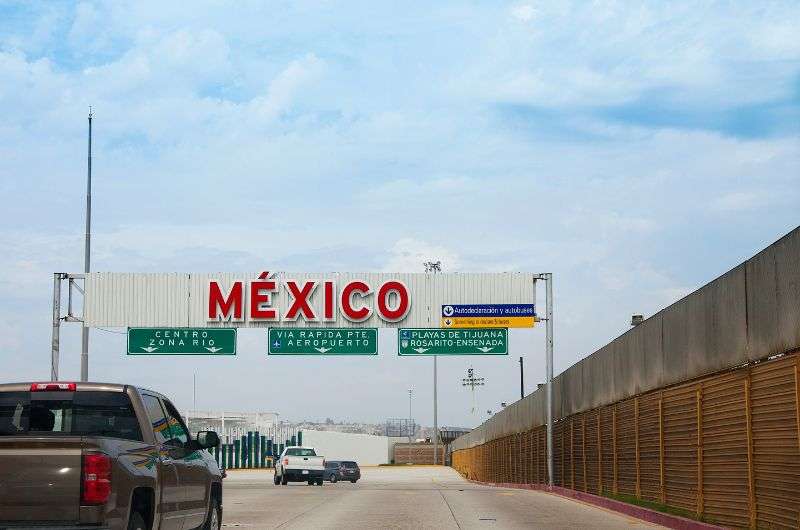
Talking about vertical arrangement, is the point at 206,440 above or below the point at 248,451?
above

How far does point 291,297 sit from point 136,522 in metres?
34.5

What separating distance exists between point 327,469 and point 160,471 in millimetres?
55349

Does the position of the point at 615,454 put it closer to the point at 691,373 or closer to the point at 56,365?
the point at 691,373

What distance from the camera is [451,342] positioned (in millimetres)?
45062

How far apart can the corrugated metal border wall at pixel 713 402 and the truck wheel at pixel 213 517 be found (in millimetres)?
6757

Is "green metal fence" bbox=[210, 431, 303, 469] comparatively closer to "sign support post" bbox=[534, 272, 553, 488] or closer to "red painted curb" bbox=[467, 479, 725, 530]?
"sign support post" bbox=[534, 272, 553, 488]

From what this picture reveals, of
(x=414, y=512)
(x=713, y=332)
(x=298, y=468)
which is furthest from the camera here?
(x=298, y=468)

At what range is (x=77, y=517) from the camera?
349 inches

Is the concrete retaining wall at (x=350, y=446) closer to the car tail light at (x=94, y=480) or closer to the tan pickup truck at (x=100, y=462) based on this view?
the tan pickup truck at (x=100, y=462)

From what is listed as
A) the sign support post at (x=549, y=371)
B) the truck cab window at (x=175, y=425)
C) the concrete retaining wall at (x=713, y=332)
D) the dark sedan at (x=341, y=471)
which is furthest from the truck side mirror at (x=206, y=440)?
the dark sedan at (x=341, y=471)

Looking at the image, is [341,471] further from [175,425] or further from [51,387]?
[51,387]

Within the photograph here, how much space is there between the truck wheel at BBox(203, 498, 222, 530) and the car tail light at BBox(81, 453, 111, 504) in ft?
14.0

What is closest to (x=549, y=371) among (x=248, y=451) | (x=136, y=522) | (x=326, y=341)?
(x=326, y=341)

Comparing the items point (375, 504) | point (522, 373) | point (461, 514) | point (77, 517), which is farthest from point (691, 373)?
point (522, 373)
